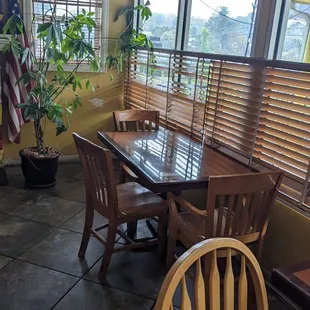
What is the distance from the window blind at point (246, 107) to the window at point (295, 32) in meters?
0.34

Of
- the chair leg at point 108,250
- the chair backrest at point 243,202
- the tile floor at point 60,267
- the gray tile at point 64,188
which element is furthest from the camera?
the gray tile at point 64,188

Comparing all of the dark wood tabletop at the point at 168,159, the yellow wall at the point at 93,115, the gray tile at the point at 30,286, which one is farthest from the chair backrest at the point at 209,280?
the yellow wall at the point at 93,115

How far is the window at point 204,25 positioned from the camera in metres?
2.88

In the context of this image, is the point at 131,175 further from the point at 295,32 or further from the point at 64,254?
the point at 295,32

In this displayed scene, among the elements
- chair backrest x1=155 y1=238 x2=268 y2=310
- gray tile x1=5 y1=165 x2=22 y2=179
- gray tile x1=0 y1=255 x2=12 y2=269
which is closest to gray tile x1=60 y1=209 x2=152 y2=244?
gray tile x1=0 y1=255 x2=12 y2=269

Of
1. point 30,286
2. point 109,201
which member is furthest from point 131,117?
point 30,286

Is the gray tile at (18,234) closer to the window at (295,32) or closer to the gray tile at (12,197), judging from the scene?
the gray tile at (12,197)

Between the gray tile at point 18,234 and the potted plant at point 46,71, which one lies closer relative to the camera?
the gray tile at point 18,234

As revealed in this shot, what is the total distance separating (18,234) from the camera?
272cm

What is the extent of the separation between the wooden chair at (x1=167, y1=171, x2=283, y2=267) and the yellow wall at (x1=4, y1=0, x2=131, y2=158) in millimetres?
2523

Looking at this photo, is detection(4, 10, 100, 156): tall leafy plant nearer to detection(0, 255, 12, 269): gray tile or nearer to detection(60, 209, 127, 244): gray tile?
detection(60, 209, 127, 244): gray tile

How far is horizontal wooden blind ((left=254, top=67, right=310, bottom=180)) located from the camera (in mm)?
2018

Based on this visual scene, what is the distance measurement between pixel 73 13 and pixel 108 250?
274 centimetres

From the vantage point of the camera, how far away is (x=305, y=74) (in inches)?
78.3
